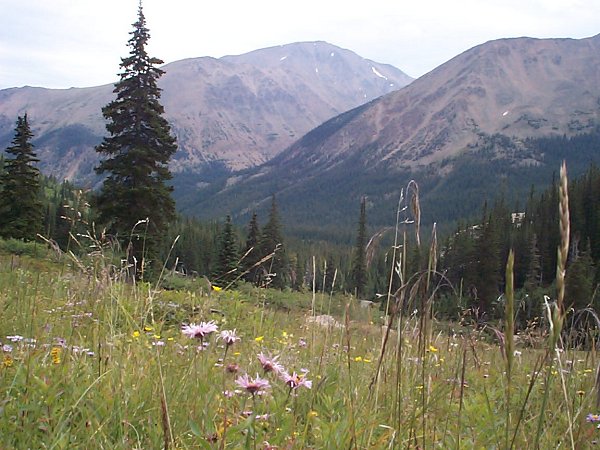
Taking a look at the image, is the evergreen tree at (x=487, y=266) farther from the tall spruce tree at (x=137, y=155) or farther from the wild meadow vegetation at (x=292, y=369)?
the wild meadow vegetation at (x=292, y=369)

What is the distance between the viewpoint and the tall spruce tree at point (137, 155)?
71.9 feet

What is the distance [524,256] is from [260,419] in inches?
2683

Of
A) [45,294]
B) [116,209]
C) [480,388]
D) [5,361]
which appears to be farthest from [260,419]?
[116,209]

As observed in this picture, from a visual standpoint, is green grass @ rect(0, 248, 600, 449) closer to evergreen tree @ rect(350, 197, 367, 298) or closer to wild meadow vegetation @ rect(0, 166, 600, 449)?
wild meadow vegetation @ rect(0, 166, 600, 449)

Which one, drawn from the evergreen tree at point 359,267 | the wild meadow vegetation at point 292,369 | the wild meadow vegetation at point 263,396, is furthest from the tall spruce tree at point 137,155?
the wild meadow vegetation at point 263,396

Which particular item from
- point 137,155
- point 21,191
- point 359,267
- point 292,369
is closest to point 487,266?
point 137,155

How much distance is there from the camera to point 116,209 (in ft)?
71.9

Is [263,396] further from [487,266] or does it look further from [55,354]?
[487,266]

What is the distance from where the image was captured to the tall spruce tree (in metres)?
21.9

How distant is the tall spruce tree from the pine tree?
53.1ft

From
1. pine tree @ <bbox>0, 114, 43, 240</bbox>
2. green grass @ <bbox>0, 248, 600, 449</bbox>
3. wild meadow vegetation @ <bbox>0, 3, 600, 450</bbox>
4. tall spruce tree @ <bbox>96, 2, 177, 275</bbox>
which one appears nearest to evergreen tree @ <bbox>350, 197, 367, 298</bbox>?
wild meadow vegetation @ <bbox>0, 3, 600, 450</bbox>

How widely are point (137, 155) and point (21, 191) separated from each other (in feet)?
61.5

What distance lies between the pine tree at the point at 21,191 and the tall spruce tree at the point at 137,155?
1619 centimetres

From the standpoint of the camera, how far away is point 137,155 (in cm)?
2189
